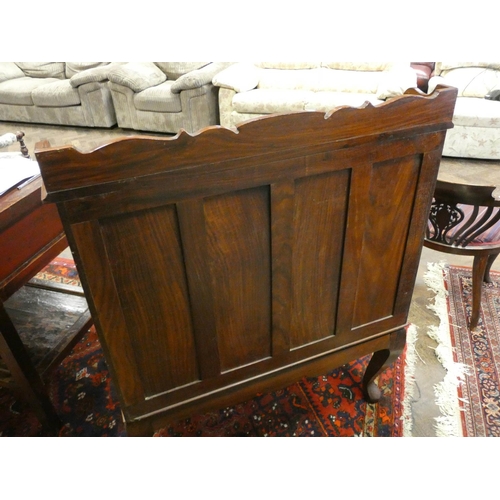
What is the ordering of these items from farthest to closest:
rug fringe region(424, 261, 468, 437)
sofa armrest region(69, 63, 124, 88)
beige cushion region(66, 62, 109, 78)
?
beige cushion region(66, 62, 109, 78), sofa armrest region(69, 63, 124, 88), rug fringe region(424, 261, 468, 437)

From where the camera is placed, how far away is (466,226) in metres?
1.45

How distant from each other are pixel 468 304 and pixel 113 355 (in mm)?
1553

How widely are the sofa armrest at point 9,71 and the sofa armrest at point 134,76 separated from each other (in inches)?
67.3

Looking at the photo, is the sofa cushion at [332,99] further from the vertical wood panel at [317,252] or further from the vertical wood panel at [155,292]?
the vertical wood panel at [155,292]

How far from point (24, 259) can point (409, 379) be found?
1.32 m

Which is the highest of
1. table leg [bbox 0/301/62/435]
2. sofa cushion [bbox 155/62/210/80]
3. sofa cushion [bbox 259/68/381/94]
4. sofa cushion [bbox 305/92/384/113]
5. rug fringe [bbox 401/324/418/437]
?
sofa cushion [bbox 155/62/210/80]

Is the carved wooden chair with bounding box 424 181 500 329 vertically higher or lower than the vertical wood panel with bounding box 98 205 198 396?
lower

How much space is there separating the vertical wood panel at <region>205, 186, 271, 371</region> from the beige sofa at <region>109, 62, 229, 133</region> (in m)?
3.20

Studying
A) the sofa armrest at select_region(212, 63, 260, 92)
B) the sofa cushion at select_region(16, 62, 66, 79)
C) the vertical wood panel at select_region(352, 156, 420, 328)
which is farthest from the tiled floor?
the sofa cushion at select_region(16, 62, 66, 79)

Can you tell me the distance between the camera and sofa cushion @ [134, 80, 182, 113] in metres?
3.75

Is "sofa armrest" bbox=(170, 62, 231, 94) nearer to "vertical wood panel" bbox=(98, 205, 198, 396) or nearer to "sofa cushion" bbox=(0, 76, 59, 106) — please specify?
"sofa cushion" bbox=(0, 76, 59, 106)

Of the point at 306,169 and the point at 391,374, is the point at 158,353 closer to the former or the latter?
the point at 306,169

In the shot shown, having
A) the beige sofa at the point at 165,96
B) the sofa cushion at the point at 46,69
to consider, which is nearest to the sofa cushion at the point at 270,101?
the beige sofa at the point at 165,96

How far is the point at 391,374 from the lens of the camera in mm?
1455
